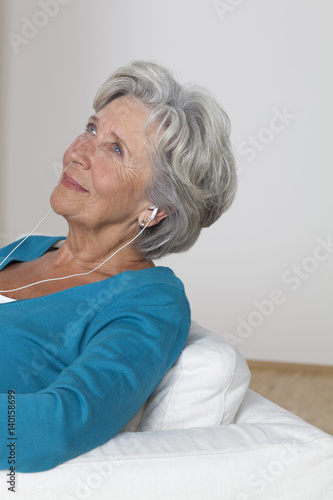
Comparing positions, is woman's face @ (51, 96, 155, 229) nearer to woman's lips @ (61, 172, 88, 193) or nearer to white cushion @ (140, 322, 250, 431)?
woman's lips @ (61, 172, 88, 193)

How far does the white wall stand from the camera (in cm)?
412

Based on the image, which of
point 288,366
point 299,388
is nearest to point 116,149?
point 299,388

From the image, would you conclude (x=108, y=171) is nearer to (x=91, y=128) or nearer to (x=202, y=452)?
(x=91, y=128)

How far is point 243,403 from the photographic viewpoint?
1.47 m

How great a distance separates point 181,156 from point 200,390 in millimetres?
526

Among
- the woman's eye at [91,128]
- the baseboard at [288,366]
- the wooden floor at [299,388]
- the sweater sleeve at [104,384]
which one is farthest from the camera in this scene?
the baseboard at [288,366]

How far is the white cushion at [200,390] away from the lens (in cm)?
133

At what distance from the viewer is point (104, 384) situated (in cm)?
111

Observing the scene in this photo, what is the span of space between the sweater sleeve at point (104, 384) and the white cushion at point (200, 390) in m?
0.04

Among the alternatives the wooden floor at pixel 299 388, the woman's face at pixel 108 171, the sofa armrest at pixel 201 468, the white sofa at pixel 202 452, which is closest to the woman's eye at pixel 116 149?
the woman's face at pixel 108 171

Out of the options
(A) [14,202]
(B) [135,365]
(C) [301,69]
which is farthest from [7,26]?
(B) [135,365]

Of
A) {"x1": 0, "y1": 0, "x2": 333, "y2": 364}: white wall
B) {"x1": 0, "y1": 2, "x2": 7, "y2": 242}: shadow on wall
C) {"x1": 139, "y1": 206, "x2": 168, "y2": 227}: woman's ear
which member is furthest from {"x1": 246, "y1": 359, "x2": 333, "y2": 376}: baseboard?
{"x1": 139, "y1": 206, "x2": 168, "y2": 227}: woman's ear

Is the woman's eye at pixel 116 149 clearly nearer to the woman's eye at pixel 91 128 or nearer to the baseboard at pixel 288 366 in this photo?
the woman's eye at pixel 91 128

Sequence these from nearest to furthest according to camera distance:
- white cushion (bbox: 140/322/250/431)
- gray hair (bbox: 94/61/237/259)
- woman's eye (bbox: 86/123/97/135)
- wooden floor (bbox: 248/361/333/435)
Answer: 1. white cushion (bbox: 140/322/250/431)
2. gray hair (bbox: 94/61/237/259)
3. woman's eye (bbox: 86/123/97/135)
4. wooden floor (bbox: 248/361/333/435)
